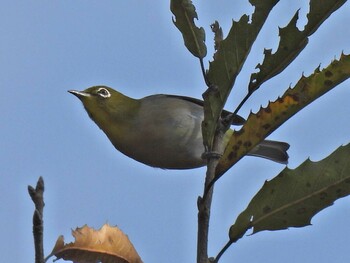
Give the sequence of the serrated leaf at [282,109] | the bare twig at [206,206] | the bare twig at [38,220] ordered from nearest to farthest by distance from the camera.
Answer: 1. the bare twig at [38,220]
2. the bare twig at [206,206]
3. the serrated leaf at [282,109]

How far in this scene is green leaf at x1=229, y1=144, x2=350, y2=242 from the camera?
1.87 m

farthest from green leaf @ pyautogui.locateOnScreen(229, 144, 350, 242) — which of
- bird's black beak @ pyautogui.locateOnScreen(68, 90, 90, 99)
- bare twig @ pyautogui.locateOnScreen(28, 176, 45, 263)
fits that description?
bird's black beak @ pyautogui.locateOnScreen(68, 90, 90, 99)

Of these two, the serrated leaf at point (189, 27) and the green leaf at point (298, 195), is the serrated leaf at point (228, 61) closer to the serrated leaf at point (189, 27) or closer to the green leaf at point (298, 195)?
the green leaf at point (298, 195)

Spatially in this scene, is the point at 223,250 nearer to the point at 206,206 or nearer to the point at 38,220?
the point at 206,206

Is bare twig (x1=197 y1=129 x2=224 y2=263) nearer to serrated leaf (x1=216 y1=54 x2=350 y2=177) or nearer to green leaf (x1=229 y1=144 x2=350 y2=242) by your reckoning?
serrated leaf (x1=216 y1=54 x2=350 y2=177)

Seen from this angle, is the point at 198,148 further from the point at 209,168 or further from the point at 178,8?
the point at 209,168

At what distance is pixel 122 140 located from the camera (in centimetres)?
500

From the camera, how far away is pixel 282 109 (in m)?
1.90

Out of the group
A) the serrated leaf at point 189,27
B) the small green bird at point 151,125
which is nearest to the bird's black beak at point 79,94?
the small green bird at point 151,125

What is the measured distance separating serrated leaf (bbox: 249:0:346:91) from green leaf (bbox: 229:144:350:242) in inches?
10.5

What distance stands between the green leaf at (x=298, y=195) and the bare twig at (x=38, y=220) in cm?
80

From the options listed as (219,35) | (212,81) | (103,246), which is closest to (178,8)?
(219,35)

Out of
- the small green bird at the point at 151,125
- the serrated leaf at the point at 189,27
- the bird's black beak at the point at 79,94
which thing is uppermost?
the bird's black beak at the point at 79,94

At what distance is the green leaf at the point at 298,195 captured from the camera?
1866 millimetres
